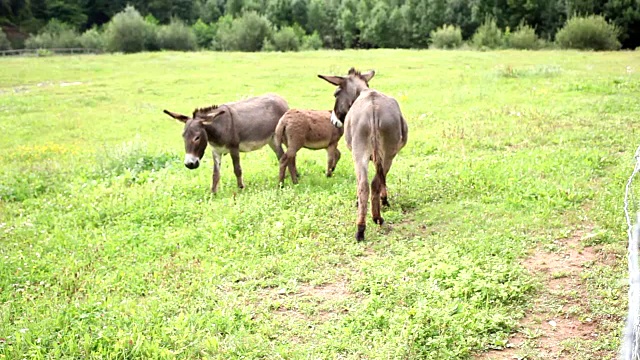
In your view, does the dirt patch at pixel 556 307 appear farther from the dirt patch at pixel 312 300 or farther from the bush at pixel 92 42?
the bush at pixel 92 42

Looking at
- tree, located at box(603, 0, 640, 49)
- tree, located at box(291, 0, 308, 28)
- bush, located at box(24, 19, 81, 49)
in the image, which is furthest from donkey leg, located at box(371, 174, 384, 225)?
tree, located at box(291, 0, 308, 28)

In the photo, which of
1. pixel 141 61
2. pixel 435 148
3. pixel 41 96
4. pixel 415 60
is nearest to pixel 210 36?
pixel 141 61

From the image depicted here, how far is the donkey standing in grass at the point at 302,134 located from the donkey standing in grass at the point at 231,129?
474 mm

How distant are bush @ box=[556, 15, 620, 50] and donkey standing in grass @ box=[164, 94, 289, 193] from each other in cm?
3929

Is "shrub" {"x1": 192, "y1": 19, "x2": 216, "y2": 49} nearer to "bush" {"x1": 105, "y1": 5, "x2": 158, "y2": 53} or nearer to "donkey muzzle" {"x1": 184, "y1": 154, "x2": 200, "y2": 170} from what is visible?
"bush" {"x1": 105, "y1": 5, "x2": 158, "y2": 53}

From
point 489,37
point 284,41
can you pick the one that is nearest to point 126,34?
point 284,41

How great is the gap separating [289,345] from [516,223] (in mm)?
3854

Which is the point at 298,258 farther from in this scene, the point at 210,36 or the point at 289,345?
the point at 210,36

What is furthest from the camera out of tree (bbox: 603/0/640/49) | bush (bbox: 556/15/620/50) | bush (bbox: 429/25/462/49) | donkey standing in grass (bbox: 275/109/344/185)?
bush (bbox: 429/25/462/49)

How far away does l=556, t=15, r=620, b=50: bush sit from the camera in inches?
1667

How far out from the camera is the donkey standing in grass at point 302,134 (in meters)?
10.1

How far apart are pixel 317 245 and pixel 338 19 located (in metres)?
82.4

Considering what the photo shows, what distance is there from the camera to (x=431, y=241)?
7.24 metres

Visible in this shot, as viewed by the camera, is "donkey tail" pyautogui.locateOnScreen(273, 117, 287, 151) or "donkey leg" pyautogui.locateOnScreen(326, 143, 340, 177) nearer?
"donkey tail" pyautogui.locateOnScreen(273, 117, 287, 151)
